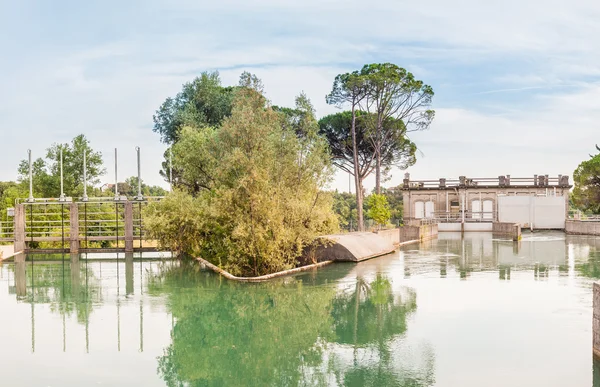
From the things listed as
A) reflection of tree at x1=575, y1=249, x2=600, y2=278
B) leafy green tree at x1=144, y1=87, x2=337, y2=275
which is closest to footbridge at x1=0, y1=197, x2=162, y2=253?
leafy green tree at x1=144, y1=87, x2=337, y2=275

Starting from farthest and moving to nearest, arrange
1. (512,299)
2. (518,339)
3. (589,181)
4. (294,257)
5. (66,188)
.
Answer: (589,181) < (66,188) < (294,257) < (512,299) < (518,339)

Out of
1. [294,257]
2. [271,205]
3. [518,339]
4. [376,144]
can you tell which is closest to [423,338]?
[518,339]

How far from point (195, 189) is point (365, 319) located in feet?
63.0

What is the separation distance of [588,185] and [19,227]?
45530mm

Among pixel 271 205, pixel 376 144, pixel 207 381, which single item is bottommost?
pixel 207 381

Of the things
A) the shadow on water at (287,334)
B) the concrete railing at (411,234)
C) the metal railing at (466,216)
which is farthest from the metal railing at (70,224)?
the metal railing at (466,216)

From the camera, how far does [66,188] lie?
4362 cm

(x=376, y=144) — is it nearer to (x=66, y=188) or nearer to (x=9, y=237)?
(x=66, y=188)

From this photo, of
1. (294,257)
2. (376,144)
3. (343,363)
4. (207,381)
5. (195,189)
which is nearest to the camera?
(207,381)

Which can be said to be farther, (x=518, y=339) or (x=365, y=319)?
(x=365, y=319)

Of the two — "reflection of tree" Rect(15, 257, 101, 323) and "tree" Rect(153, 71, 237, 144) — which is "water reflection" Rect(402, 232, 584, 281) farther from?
"tree" Rect(153, 71, 237, 144)

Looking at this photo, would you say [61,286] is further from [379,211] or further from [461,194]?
[461,194]

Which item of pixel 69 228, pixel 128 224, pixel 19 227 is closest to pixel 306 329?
pixel 128 224

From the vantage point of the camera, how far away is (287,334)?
10.4m
